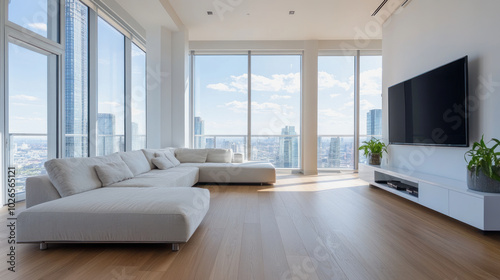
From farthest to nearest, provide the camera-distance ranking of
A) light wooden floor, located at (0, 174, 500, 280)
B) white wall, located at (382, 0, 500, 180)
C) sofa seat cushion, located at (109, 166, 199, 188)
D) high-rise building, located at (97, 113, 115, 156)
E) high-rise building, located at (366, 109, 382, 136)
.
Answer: high-rise building, located at (366, 109, 382, 136), high-rise building, located at (97, 113, 115, 156), sofa seat cushion, located at (109, 166, 199, 188), white wall, located at (382, 0, 500, 180), light wooden floor, located at (0, 174, 500, 280)

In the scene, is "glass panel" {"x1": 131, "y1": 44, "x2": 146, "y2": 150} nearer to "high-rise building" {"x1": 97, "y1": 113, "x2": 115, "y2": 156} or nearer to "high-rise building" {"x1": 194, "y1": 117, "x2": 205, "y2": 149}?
"high-rise building" {"x1": 97, "y1": 113, "x2": 115, "y2": 156}

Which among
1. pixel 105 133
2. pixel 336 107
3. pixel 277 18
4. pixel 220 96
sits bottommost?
pixel 105 133

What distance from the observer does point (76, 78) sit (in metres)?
3.68

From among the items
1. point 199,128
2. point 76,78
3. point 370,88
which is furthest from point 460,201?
point 76,78

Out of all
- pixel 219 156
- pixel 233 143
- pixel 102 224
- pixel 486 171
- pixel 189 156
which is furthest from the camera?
pixel 233 143

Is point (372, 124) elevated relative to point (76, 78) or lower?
lower

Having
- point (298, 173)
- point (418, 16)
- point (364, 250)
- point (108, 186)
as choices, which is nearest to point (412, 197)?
point (364, 250)

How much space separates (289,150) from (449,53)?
11.7 ft

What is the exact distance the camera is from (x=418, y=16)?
334 cm

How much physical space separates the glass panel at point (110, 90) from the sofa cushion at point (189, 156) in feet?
4.01

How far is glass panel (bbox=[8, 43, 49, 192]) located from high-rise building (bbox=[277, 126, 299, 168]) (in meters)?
4.45

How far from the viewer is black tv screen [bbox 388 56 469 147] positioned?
8.23 feet

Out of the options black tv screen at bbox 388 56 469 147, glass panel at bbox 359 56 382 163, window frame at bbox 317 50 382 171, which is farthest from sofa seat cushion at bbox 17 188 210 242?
glass panel at bbox 359 56 382 163

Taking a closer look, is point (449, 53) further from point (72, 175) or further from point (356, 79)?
point (72, 175)
